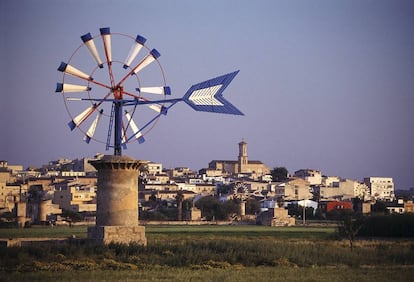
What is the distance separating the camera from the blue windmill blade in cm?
3972

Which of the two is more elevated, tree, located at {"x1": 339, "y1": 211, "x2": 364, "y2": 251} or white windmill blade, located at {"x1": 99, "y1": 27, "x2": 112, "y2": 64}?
white windmill blade, located at {"x1": 99, "y1": 27, "x2": 112, "y2": 64}

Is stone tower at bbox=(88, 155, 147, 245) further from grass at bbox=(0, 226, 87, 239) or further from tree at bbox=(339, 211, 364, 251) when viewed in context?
tree at bbox=(339, 211, 364, 251)

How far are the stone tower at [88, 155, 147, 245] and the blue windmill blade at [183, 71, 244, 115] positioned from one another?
10.7ft

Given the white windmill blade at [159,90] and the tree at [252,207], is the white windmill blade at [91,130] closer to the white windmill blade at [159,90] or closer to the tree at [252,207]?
the white windmill blade at [159,90]

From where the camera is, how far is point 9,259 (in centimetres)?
3666

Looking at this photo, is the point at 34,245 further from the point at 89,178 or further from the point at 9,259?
the point at 89,178

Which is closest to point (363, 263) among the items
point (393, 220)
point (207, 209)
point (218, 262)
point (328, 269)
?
point (328, 269)

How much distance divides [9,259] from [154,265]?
16.9ft

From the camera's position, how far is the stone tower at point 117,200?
132ft

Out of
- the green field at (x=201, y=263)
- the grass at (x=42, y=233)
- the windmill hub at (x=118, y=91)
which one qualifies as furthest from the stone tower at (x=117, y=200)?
the grass at (x=42, y=233)

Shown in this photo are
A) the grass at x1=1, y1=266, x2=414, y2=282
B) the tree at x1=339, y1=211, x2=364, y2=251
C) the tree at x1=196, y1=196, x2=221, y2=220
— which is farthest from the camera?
the tree at x1=196, y1=196, x2=221, y2=220

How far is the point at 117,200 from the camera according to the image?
1587 inches

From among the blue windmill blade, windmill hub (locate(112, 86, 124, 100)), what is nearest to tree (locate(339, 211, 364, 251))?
the blue windmill blade

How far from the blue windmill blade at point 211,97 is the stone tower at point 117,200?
10.7 feet
